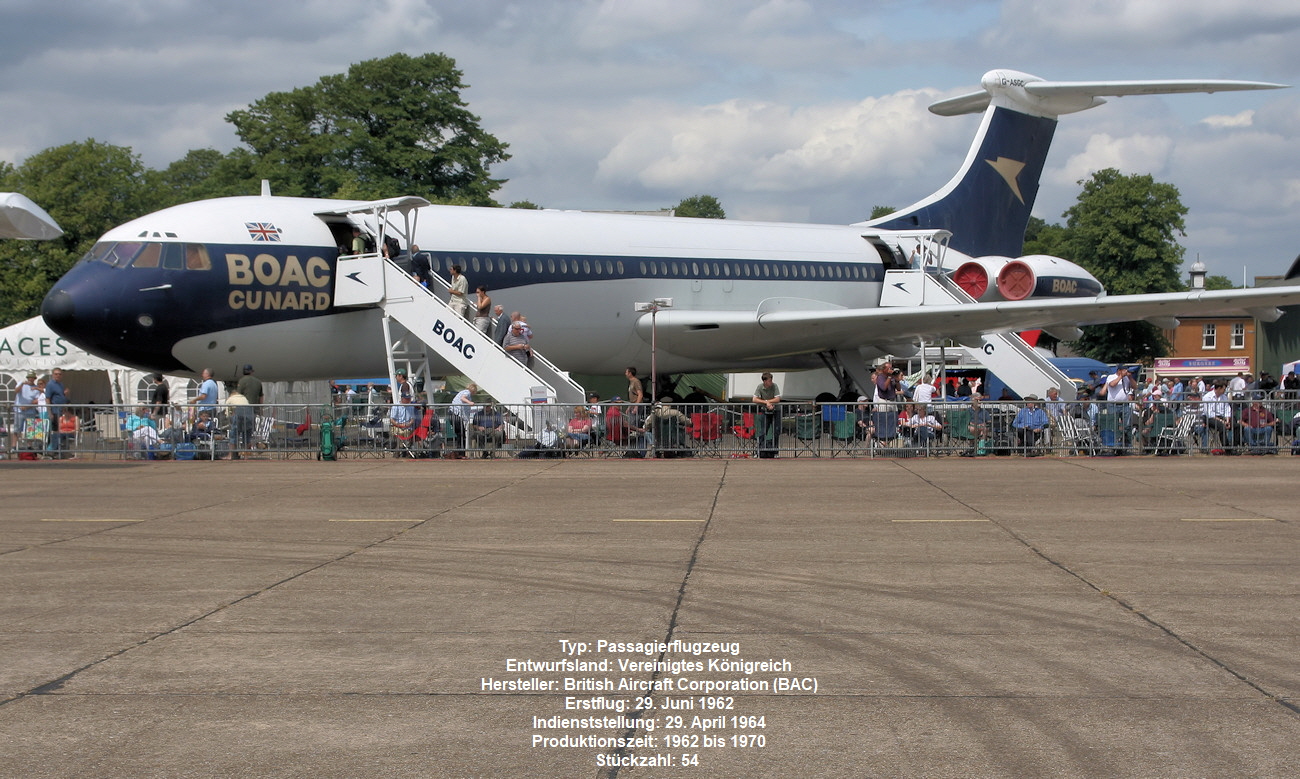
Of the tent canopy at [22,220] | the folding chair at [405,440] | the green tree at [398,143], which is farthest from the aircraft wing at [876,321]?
the green tree at [398,143]

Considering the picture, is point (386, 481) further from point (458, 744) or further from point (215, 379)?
point (458, 744)

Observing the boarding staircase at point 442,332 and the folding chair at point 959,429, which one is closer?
the folding chair at point 959,429

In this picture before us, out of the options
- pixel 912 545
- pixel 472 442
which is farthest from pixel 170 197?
pixel 912 545

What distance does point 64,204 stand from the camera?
56.0 m

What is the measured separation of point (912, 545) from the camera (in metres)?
9.62

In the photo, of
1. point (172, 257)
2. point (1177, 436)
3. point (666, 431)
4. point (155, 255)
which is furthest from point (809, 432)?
point (155, 255)

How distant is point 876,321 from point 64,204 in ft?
144

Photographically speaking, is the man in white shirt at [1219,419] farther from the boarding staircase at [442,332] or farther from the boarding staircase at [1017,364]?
the boarding staircase at [442,332]

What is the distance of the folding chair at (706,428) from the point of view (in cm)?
1944

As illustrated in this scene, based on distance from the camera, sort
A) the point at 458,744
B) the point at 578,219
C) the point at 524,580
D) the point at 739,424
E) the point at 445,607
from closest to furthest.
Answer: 1. the point at 458,744
2. the point at 445,607
3. the point at 524,580
4. the point at 739,424
5. the point at 578,219

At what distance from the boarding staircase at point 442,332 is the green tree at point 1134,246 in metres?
54.3

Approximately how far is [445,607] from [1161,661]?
12.6ft

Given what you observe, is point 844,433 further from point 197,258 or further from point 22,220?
point 22,220

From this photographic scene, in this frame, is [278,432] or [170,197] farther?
[170,197]
